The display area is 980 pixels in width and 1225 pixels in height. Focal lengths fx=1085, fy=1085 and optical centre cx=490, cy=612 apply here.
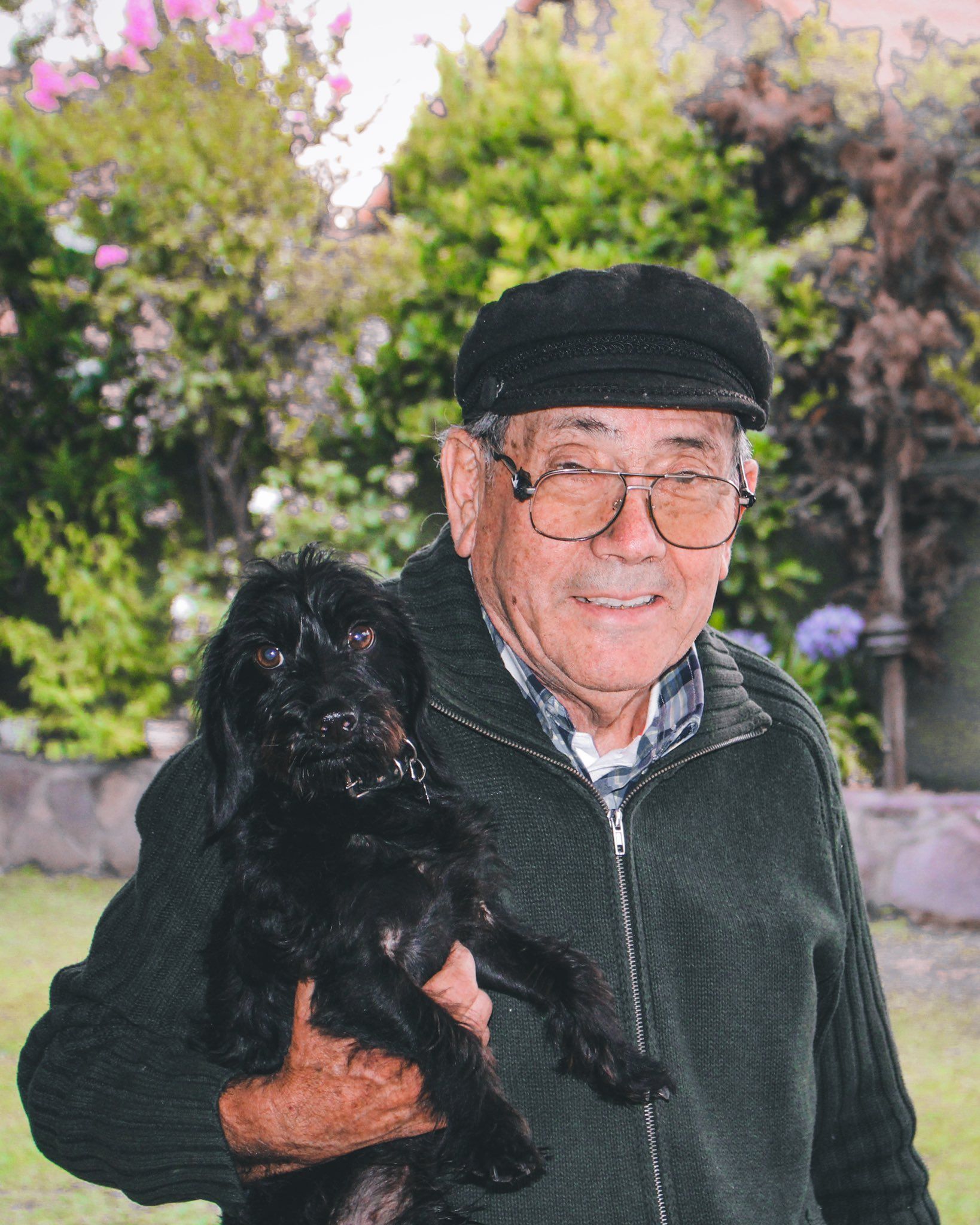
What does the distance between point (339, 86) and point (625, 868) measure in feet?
18.7

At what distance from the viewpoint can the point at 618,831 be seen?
71.6 inches

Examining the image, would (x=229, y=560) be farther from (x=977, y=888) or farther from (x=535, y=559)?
(x=535, y=559)

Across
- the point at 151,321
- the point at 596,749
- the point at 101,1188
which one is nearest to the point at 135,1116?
the point at 596,749

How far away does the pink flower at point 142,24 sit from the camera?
631 cm

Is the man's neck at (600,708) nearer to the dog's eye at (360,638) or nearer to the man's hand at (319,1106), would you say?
the dog's eye at (360,638)

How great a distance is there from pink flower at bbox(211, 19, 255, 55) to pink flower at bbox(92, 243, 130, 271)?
1.32 metres

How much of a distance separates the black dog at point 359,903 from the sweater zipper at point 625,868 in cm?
5

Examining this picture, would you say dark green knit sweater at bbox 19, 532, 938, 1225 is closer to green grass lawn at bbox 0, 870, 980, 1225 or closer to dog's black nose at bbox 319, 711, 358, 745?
dog's black nose at bbox 319, 711, 358, 745

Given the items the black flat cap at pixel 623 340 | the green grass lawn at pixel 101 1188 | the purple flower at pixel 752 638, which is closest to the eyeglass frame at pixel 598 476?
→ the black flat cap at pixel 623 340

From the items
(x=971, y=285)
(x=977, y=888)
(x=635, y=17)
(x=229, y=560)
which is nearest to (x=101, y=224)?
(x=229, y=560)

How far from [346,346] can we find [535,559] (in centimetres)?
450

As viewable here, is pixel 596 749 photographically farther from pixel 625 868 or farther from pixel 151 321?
pixel 151 321

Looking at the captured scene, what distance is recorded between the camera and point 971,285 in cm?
555

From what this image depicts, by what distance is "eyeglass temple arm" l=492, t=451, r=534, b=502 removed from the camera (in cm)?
185
